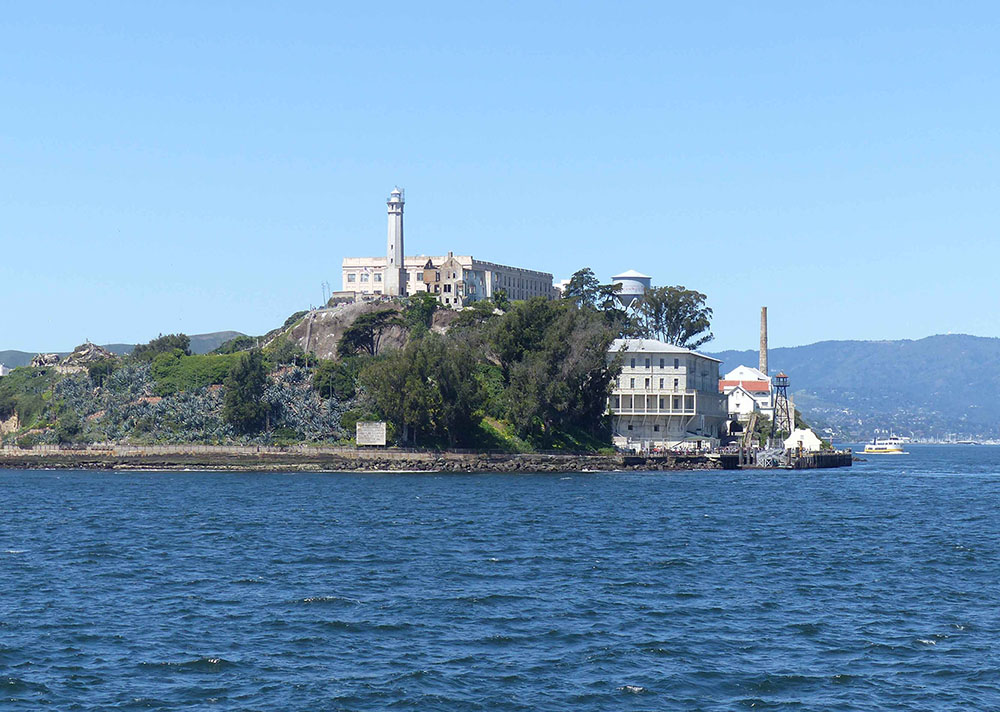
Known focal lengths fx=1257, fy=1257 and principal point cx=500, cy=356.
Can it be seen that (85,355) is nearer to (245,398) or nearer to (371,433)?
(245,398)

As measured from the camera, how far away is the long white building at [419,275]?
183 meters

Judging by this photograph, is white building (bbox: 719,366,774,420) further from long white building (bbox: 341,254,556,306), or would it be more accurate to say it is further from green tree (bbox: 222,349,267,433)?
green tree (bbox: 222,349,267,433)

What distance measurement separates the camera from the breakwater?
11575 centimetres

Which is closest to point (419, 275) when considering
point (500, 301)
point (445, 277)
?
point (445, 277)

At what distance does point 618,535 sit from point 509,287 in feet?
431

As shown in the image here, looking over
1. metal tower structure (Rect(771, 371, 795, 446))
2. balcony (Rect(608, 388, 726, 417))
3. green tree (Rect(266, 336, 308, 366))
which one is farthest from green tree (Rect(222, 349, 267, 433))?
metal tower structure (Rect(771, 371, 795, 446))

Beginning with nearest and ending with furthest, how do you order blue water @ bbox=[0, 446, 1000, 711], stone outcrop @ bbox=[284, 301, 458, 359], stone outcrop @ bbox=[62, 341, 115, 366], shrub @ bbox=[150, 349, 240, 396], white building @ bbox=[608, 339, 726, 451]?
blue water @ bbox=[0, 446, 1000, 711]
white building @ bbox=[608, 339, 726, 451]
shrub @ bbox=[150, 349, 240, 396]
stone outcrop @ bbox=[284, 301, 458, 359]
stone outcrop @ bbox=[62, 341, 115, 366]

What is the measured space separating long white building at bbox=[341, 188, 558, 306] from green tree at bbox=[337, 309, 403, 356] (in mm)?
27894

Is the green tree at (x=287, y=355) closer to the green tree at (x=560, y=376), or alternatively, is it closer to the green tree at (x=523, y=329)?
the green tree at (x=523, y=329)

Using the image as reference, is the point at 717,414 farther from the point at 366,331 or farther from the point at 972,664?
the point at 972,664

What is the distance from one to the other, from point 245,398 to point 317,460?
13.3m

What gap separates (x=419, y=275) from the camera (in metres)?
186

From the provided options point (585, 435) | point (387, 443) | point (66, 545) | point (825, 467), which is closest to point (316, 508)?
point (66, 545)

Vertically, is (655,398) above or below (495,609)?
above
